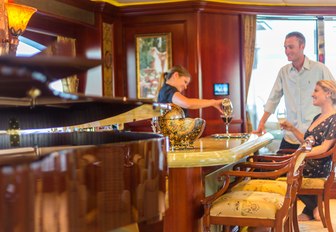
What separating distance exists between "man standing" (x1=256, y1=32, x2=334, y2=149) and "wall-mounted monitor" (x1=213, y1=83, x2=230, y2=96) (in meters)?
1.31

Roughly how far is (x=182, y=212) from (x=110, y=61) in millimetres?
4244

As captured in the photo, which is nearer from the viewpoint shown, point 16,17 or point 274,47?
point 16,17

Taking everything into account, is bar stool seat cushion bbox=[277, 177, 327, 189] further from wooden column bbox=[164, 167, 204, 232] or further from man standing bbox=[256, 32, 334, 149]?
wooden column bbox=[164, 167, 204, 232]

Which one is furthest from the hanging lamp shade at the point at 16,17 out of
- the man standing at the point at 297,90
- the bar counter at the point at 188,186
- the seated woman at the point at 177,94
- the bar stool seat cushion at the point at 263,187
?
the man standing at the point at 297,90

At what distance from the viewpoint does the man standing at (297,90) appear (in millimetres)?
5273

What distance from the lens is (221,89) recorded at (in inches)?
267

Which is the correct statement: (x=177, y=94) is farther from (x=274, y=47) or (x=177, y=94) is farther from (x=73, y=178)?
(x=274, y=47)

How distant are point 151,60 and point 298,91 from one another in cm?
218

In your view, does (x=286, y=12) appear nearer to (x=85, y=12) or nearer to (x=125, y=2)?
(x=125, y=2)

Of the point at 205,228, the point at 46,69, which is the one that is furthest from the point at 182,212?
the point at 46,69

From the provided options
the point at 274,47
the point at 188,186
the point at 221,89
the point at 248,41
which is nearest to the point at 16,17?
the point at 188,186

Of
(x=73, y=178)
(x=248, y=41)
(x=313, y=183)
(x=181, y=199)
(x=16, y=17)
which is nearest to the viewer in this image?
(x=73, y=178)

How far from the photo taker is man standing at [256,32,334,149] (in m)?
5.27

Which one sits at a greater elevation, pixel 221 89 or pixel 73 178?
pixel 221 89
